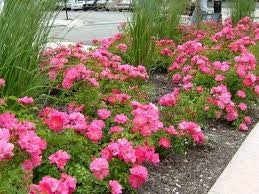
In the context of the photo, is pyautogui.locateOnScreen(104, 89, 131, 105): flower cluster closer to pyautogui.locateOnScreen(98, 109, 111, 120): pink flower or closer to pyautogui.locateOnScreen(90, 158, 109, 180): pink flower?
pyautogui.locateOnScreen(98, 109, 111, 120): pink flower

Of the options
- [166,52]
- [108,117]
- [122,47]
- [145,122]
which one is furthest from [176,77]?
[145,122]

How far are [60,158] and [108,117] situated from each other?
1.01m

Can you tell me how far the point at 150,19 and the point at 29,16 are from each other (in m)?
3.03

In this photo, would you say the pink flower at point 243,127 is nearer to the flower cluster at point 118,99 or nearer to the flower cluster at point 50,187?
the flower cluster at point 118,99

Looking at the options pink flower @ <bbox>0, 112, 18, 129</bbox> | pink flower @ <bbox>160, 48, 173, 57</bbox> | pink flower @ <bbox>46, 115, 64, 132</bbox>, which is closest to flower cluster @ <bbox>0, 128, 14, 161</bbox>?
pink flower @ <bbox>0, 112, 18, 129</bbox>

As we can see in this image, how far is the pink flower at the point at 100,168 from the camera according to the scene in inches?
114

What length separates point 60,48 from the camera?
5562 millimetres

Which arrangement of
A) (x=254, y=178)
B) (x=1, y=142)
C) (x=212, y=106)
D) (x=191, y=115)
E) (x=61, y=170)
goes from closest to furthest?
(x=1, y=142), (x=61, y=170), (x=254, y=178), (x=191, y=115), (x=212, y=106)

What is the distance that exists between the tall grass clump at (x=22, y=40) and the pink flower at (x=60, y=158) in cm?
88

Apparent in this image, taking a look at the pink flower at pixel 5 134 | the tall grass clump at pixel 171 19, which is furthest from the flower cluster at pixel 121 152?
the tall grass clump at pixel 171 19

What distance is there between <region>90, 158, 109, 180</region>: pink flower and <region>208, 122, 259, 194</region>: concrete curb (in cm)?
85

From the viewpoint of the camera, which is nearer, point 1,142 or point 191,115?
point 1,142

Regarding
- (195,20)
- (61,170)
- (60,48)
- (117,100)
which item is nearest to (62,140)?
(61,170)

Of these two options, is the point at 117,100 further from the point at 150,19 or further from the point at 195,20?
the point at 195,20
